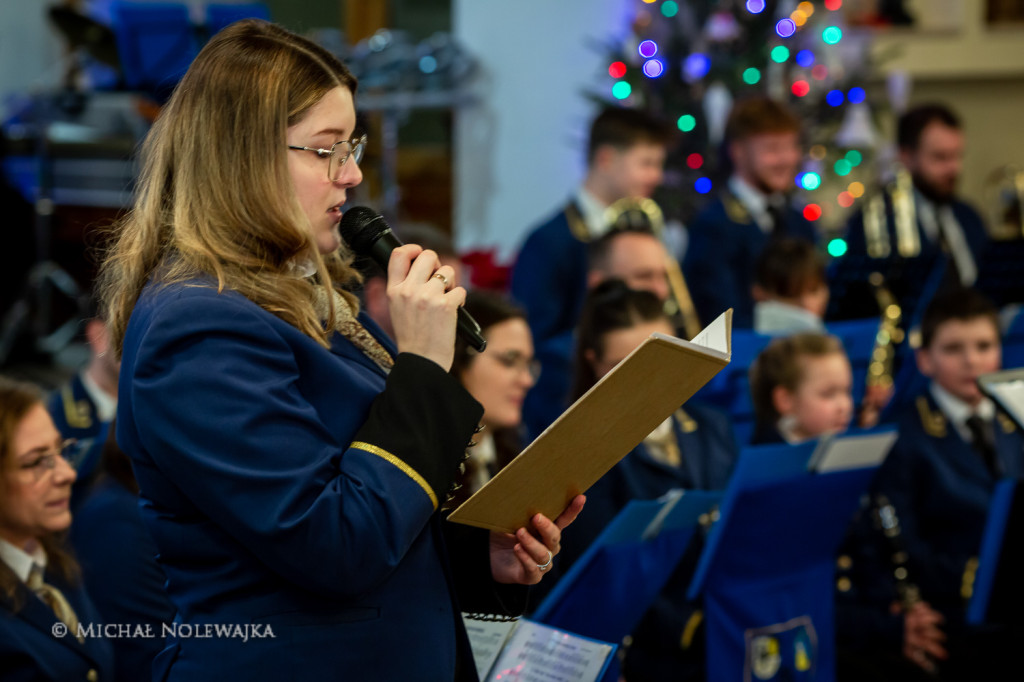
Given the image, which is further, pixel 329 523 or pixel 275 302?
pixel 275 302

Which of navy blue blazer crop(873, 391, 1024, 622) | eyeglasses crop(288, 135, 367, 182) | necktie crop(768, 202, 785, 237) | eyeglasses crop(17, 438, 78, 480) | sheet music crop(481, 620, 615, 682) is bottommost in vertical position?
navy blue blazer crop(873, 391, 1024, 622)

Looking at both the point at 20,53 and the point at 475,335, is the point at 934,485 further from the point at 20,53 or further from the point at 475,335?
the point at 20,53

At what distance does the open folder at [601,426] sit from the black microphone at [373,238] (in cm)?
18

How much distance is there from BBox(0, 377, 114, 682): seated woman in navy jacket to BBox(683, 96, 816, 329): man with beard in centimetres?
241

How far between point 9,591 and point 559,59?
492cm

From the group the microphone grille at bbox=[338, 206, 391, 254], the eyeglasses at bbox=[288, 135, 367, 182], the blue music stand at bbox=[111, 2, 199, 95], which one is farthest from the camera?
the blue music stand at bbox=[111, 2, 199, 95]

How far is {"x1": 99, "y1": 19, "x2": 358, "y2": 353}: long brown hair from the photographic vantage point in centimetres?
131

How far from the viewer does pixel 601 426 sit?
130 cm

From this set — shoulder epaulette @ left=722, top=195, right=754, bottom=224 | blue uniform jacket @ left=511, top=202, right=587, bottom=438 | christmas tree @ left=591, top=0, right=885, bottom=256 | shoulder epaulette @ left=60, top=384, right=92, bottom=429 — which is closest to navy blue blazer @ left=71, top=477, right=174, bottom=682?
shoulder epaulette @ left=60, top=384, right=92, bottom=429

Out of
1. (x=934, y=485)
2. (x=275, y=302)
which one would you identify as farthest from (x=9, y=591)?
(x=934, y=485)

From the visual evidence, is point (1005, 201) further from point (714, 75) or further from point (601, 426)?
point (601, 426)

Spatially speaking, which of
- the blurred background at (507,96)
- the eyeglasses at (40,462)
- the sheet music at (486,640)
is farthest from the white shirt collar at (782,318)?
the eyeglasses at (40,462)

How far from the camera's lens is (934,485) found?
3.22 m

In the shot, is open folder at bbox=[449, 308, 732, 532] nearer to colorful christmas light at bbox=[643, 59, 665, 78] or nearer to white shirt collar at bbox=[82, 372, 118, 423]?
white shirt collar at bbox=[82, 372, 118, 423]
